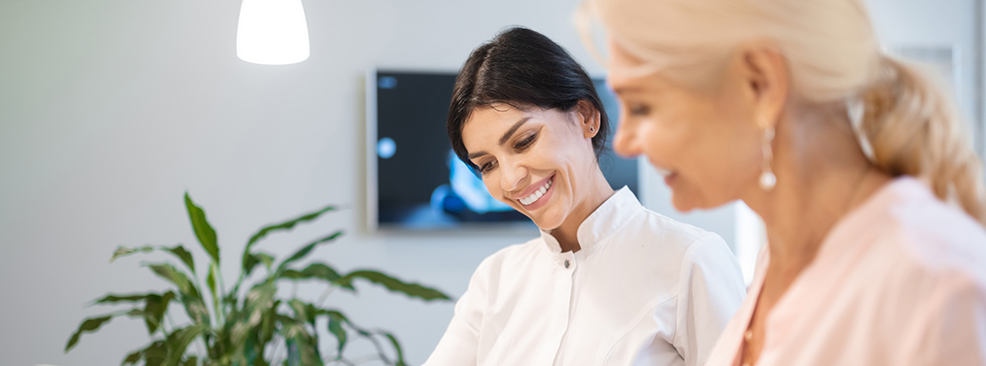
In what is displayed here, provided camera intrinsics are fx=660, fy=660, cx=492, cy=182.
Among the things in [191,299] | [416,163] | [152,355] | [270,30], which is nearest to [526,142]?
[191,299]

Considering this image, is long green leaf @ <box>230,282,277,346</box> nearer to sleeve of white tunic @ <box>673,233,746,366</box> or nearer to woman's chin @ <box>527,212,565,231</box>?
woman's chin @ <box>527,212,565,231</box>

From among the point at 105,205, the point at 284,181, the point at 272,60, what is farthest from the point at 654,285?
the point at 105,205

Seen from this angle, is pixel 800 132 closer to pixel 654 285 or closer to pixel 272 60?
pixel 654 285

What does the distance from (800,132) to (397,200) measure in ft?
8.10

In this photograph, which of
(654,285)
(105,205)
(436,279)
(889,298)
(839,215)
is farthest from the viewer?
(436,279)

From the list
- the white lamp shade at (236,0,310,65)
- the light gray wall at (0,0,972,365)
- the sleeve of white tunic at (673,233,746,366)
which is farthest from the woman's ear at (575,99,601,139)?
the light gray wall at (0,0,972,365)

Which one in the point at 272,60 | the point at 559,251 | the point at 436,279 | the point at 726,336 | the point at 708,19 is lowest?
the point at 436,279

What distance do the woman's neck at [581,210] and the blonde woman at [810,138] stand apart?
0.73m

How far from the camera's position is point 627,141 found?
66cm

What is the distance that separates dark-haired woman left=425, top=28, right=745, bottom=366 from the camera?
1186 mm

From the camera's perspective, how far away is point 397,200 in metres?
2.96

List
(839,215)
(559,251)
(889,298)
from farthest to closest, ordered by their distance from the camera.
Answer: (559,251), (839,215), (889,298)

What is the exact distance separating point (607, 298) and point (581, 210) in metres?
0.20

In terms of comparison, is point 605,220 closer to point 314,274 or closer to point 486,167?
point 486,167
